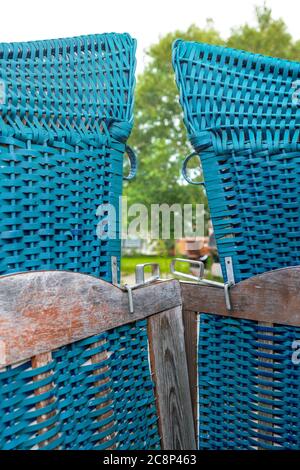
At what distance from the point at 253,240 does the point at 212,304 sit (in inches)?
6.9

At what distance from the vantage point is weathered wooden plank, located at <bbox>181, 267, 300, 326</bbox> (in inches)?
36.6

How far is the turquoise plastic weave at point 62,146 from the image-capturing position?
0.76 metres

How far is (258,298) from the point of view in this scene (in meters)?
0.98

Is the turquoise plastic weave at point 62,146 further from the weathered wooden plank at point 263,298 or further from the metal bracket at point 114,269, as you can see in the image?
the weathered wooden plank at point 263,298

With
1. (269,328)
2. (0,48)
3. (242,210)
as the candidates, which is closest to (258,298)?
(269,328)

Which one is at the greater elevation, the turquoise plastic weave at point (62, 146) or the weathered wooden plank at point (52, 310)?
the turquoise plastic weave at point (62, 146)

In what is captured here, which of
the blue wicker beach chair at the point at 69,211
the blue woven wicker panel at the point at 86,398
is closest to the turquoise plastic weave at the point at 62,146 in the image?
the blue wicker beach chair at the point at 69,211

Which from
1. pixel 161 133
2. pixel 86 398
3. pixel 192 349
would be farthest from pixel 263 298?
pixel 161 133

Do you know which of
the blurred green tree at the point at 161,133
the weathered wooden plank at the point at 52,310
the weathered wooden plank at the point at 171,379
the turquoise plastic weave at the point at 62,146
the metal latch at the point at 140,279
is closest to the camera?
the weathered wooden plank at the point at 52,310

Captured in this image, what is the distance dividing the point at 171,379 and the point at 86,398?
0.29 metres

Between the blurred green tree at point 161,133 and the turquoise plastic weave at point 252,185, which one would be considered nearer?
the turquoise plastic weave at point 252,185

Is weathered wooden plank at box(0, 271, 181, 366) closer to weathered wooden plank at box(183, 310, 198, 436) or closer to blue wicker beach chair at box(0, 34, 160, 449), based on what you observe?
blue wicker beach chair at box(0, 34, 160, 449)

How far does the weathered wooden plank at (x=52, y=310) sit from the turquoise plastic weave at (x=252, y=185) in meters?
0.27

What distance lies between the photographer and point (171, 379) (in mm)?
1054
